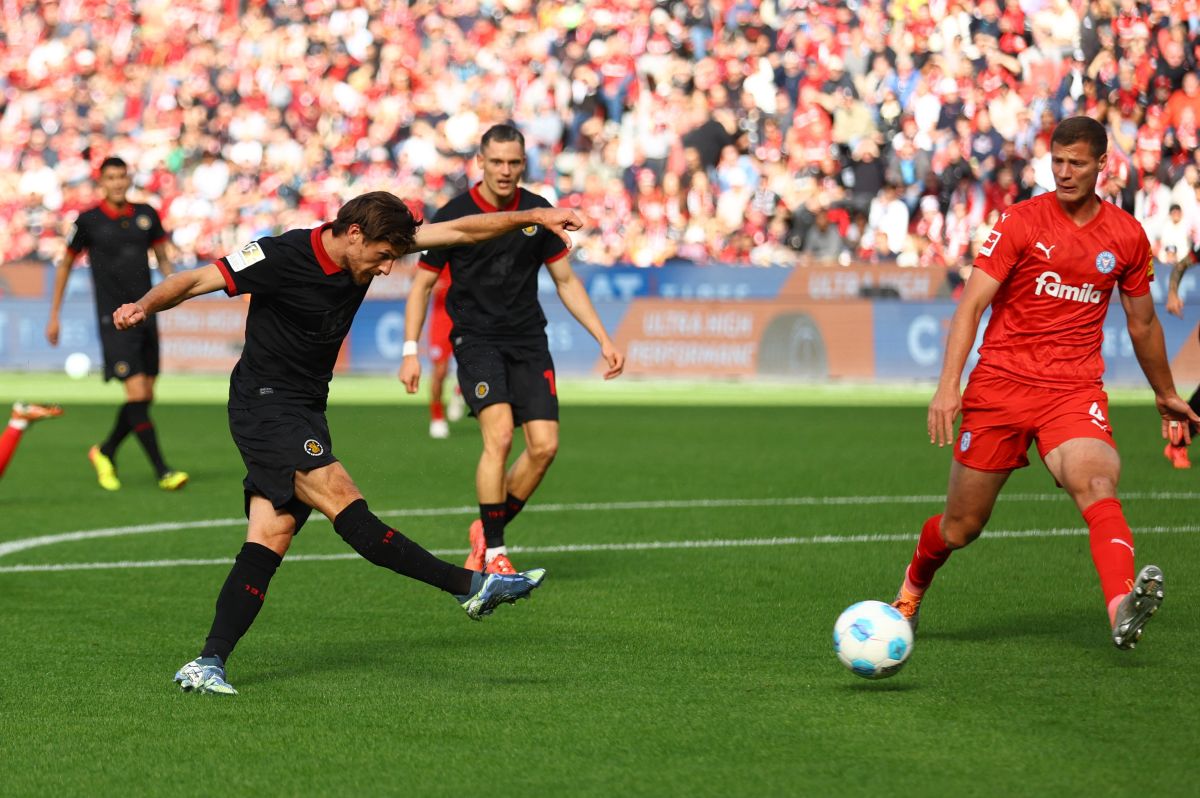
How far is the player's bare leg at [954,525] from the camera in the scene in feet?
22.4

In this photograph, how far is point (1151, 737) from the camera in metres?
5.36

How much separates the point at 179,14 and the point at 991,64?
62.5ft

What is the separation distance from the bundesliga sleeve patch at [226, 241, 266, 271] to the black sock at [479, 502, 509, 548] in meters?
3.04

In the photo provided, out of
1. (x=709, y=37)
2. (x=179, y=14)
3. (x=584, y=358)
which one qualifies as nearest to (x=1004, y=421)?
(x=584, y=358)

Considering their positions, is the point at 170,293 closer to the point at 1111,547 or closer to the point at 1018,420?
the point at 1018,420

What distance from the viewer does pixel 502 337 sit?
930 cm

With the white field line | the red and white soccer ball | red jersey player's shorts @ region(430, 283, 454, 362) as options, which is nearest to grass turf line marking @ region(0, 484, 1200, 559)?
the white field line

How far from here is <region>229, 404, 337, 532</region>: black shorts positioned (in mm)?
6363

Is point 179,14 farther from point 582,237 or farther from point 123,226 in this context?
point 123,226

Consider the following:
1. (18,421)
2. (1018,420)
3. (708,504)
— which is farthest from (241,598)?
(708,504)

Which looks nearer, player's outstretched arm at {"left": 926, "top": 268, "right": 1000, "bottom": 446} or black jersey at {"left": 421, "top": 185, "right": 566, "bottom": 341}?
player's outstretched arm at {"left": 926, "top": 268, "right": 1000, "bottom": 446}

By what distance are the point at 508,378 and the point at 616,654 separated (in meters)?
2.70

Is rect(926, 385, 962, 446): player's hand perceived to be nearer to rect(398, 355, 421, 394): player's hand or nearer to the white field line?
rect(398, 355, 421, 394): player's hand

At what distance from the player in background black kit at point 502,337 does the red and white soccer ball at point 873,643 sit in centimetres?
301
